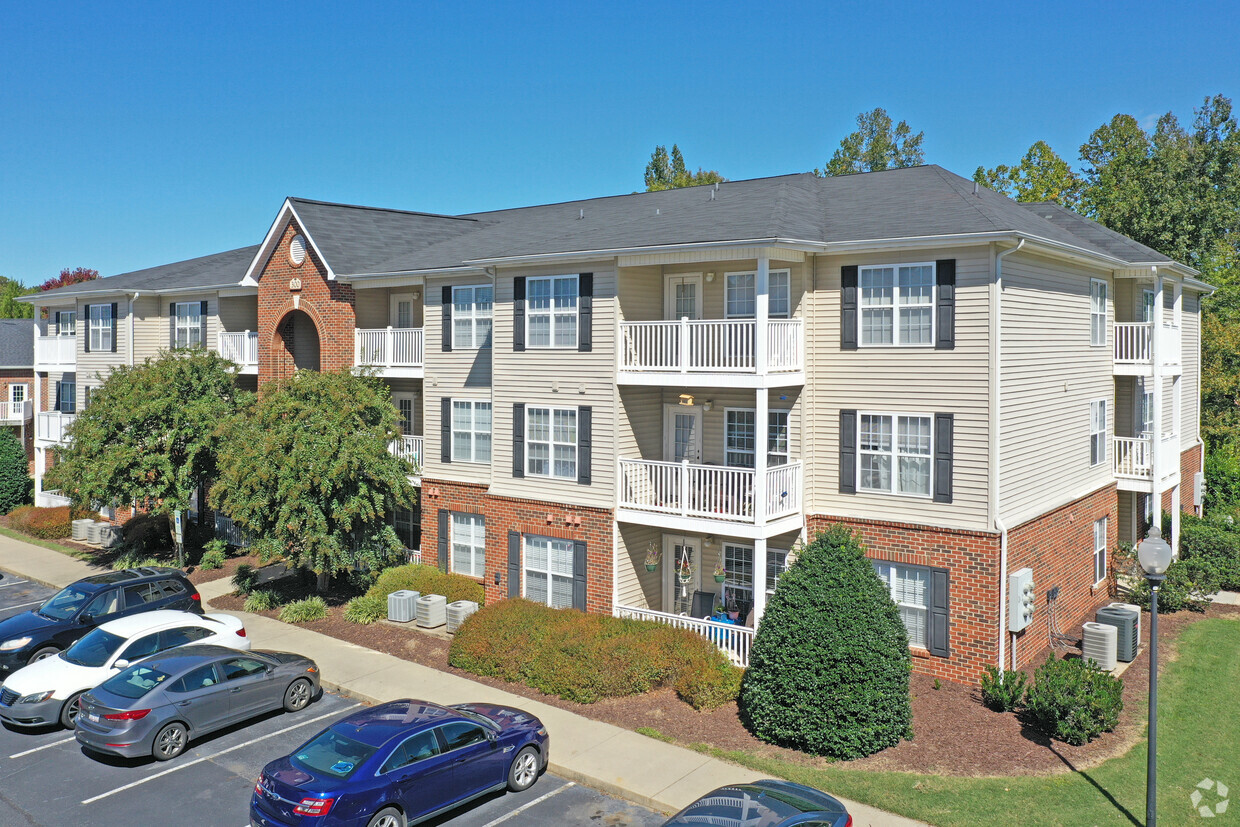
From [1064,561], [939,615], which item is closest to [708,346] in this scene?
[939,615]

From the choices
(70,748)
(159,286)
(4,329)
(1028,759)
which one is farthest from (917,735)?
(4,329)

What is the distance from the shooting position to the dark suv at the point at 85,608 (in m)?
18.2

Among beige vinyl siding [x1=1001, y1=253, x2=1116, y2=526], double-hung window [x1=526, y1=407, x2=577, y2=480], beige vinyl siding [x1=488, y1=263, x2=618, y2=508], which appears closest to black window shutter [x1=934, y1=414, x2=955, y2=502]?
beige vinyl siding [x1=1001, y1=253, x2=1116, y2=526]

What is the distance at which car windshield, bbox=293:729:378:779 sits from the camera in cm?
1134

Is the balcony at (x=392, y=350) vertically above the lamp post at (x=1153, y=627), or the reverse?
the balcony at (x=392, y=350)

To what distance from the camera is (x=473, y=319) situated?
2377 centimetres

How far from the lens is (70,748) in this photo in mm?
14992

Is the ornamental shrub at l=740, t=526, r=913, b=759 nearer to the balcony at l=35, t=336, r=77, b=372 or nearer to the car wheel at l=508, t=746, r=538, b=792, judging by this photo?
the car wheel at l=508, t=746, r=538, b=792

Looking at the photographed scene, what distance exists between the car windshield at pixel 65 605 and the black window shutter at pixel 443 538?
323 inches

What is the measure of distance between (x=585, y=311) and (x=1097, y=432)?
13351 millimetres

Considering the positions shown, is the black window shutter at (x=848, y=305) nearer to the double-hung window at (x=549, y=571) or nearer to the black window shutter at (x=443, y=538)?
the double-hung window at (x=549, y=571)

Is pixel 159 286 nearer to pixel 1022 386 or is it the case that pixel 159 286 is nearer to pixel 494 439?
pixel 494 439

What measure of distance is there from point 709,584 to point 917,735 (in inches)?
276

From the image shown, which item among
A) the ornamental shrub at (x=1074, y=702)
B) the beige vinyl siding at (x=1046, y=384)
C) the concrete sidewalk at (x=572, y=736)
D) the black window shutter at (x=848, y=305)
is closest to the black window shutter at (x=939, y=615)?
the beige vinyl siding at (x=1046, y=384)
